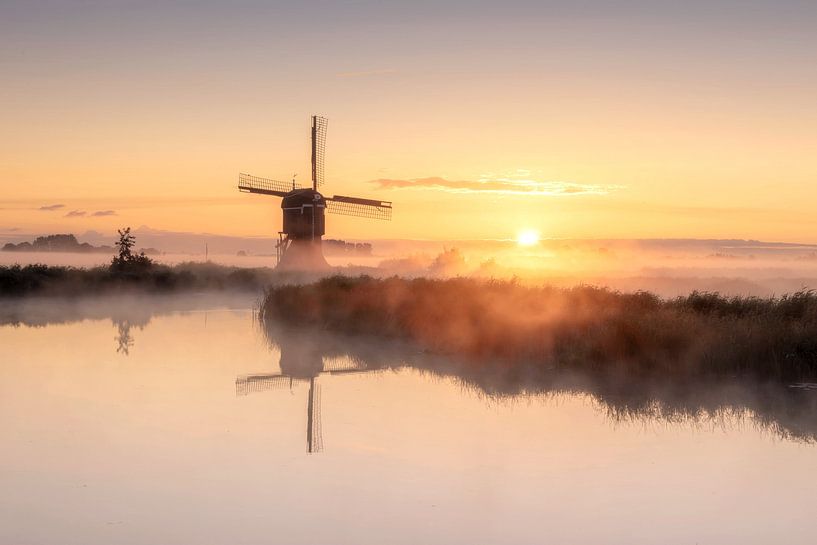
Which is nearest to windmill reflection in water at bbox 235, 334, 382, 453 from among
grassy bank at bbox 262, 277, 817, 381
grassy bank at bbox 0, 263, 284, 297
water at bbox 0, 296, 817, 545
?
water at bbox 0, 296, 817, 545

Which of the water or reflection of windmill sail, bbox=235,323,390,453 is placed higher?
the water

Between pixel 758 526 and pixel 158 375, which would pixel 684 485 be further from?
pixel 158 375

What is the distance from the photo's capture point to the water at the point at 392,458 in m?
9.27

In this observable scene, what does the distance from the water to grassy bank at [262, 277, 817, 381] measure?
1.47 m

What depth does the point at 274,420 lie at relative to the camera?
50.6ft

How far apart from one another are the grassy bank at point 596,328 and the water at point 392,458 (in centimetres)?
147

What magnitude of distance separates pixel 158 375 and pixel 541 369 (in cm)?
988

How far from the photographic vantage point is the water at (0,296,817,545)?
365 inches

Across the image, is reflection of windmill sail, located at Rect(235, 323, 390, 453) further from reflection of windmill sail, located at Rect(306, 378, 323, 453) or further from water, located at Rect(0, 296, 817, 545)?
water, located at Rect(0, 296, 817, 545)

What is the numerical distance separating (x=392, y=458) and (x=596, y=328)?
35.3 feet

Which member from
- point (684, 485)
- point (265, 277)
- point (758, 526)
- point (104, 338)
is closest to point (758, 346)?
point (684, 485)

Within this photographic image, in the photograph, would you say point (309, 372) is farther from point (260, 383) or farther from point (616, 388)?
point (616, 388)

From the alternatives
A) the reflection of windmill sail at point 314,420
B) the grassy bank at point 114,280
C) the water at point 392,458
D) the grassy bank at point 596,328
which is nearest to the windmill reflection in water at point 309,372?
the reflection of windmill sail at point 314,420

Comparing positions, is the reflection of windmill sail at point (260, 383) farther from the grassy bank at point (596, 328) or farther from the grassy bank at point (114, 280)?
the grassy bank at point (114, 280)
